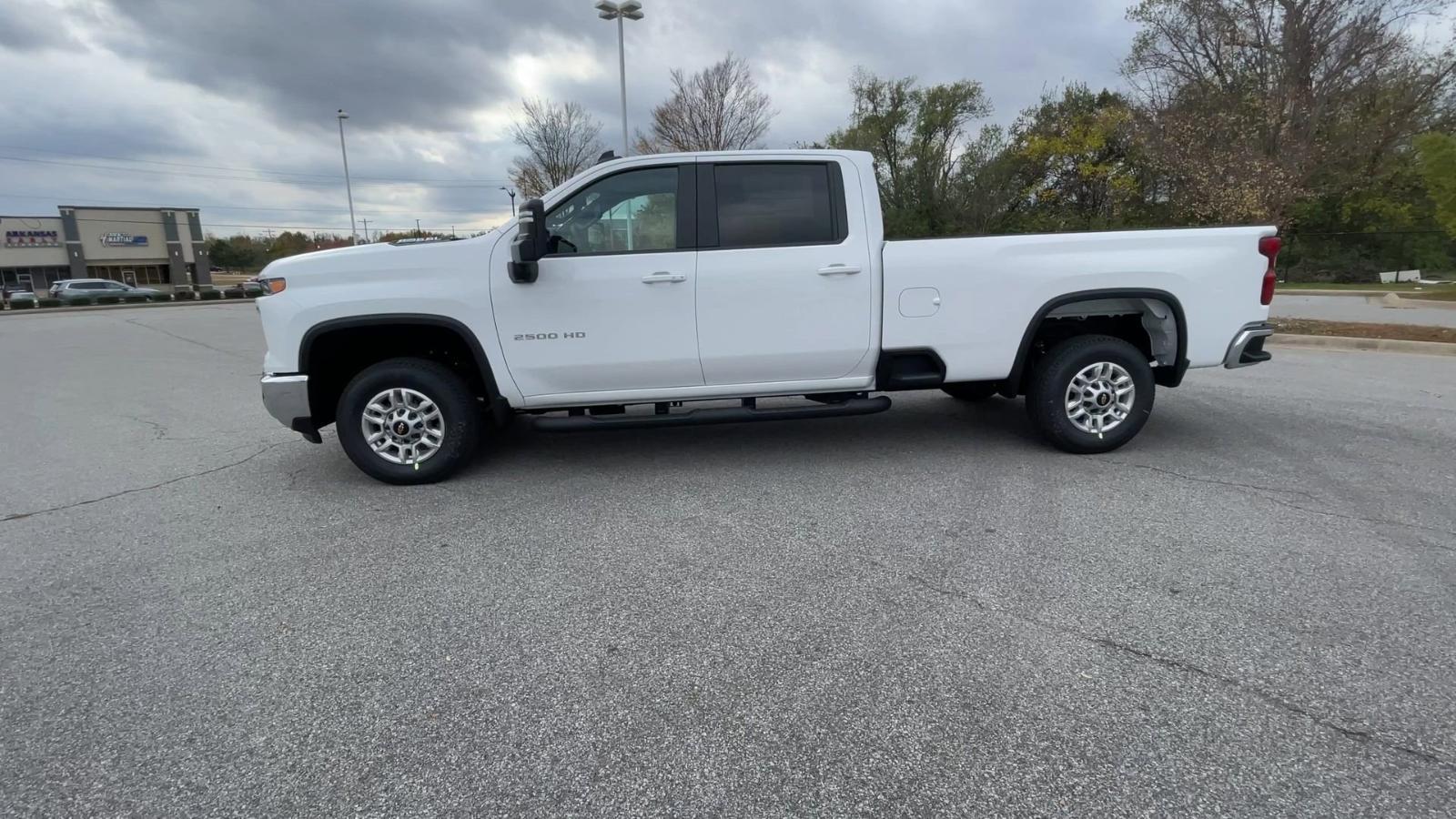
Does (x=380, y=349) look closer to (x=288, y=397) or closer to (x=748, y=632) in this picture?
(x=288, y=397)

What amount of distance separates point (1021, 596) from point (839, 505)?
138cm

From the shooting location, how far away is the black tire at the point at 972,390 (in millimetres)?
6492

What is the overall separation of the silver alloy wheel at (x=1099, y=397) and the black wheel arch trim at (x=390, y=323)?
3964 millimetres

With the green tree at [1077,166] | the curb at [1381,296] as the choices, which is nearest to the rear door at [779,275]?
the curb at [1381,296]

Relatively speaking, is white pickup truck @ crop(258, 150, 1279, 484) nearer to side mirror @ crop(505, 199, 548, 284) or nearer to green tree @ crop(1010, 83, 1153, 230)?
side mirror @ crop(505, 199, 548, 284)

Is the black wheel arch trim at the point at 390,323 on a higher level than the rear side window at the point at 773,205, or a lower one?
lower

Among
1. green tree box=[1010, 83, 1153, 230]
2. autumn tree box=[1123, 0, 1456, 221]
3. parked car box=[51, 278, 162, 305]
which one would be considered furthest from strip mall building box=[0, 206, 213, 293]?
autumn tree box=[1123, 0, 1456, 221]

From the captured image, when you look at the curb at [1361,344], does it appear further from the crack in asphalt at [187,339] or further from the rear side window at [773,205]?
the crack in asphalt at [187,339]

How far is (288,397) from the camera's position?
480cm

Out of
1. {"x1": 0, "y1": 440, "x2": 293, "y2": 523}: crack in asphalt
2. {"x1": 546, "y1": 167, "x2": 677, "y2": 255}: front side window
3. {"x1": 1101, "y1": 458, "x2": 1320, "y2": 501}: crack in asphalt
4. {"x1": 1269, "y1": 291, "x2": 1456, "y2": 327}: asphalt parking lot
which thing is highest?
{"x1": 546, "y1": 167, "x2": 677, "y2": 255}: front side window

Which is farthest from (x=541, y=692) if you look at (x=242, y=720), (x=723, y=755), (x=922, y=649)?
(x=922, y=649)

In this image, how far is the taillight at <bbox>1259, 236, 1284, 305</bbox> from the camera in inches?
202

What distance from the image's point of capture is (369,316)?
187 inches

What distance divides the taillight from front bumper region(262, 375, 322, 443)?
6319mm
